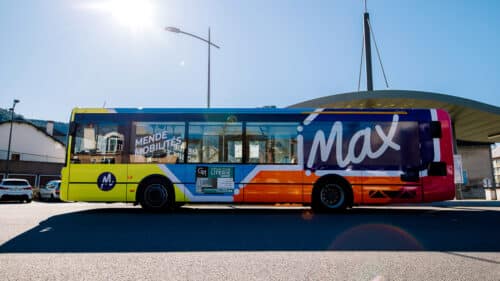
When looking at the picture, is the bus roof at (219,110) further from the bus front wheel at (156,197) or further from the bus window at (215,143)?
the bus front wheel at (156,197)

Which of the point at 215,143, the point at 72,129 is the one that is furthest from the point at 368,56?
the point at 72,129

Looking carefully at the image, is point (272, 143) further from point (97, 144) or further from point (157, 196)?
point (97, 144)

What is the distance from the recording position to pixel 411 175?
30.2ft

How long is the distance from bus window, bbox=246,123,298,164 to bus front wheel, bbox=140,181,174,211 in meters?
2.68

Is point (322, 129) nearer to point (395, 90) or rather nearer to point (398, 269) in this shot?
point (398, 269)

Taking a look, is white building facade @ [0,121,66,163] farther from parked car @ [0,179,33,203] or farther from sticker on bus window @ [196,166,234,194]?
sticker on bus window @ [196,166,234,194]

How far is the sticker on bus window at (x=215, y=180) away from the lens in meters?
9.17

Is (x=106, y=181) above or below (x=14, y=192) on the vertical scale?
above

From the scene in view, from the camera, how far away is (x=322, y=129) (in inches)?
375

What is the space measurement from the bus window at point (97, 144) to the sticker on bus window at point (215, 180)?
2530 mm

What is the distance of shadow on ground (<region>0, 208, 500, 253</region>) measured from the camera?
4.65m

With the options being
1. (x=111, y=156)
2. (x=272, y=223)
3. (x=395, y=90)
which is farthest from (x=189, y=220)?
(x=395, y=90)

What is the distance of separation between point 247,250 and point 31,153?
47.9 metres

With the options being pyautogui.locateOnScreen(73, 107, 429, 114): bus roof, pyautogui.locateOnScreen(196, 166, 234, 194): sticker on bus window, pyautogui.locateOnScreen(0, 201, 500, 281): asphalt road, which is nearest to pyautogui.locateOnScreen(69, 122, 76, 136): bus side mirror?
Answer: pyautogui.locateOnScreen(73, 107, 429, 114): bus roof
